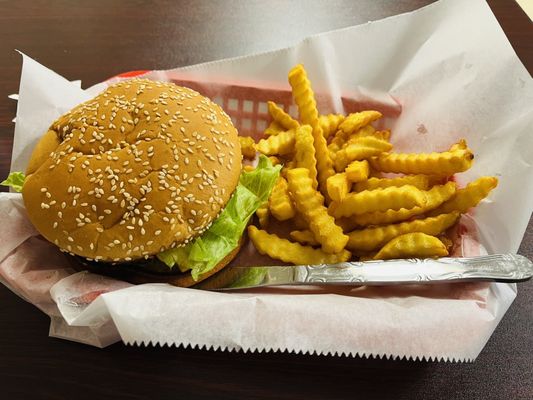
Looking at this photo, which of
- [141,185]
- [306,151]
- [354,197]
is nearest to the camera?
[141,185]

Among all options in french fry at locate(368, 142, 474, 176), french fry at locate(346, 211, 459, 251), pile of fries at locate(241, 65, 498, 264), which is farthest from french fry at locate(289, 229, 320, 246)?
french fry at locate(368, 142, 474, 176)

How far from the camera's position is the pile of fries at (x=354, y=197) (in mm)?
1537

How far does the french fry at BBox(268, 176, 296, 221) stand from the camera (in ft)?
5.48

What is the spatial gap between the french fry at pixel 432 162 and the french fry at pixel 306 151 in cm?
24

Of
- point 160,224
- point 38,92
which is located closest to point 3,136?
point 38,92

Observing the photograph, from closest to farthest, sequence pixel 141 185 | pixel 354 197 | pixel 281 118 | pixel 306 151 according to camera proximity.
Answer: pixel 141 185 → pixel 354 197 → pixel 306 151 → pixel 281 118

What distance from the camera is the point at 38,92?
69.6 inches

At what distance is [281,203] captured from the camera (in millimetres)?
1676

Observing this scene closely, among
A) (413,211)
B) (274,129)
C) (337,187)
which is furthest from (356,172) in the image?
(274,129)

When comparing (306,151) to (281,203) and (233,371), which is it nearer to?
(281,203)

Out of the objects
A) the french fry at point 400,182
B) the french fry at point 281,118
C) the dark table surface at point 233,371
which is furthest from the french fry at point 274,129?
the dark table surface at point 233,371

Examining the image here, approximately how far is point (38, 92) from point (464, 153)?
4.58 feet

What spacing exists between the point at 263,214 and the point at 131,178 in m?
0.51

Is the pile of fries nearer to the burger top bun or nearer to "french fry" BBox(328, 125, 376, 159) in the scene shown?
"french fry" BBox(328, 125, 376, 159)
